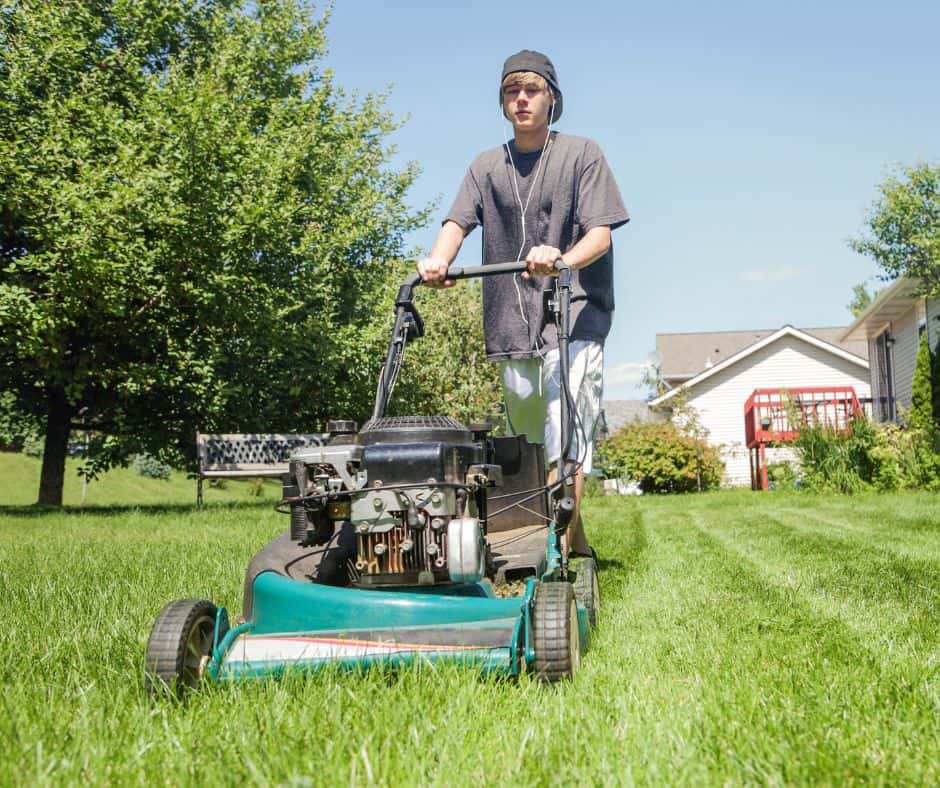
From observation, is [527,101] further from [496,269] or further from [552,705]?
[552,705]

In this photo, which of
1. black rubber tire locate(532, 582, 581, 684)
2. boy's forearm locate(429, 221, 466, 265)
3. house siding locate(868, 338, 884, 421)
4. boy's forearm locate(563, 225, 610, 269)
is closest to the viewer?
black rubber tire locate(532, 582, 581, 684)

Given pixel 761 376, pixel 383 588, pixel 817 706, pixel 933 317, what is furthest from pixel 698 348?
pixel 817 706

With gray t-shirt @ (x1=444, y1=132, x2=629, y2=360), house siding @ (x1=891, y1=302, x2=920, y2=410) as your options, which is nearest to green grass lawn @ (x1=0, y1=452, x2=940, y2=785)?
gray t-shirt @ (x1=444, y1=132, x2=629, y2=360)

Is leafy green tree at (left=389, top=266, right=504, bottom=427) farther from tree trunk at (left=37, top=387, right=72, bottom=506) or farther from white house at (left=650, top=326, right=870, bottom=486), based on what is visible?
white house at (left=650, top=326, right=870, bottom=486)

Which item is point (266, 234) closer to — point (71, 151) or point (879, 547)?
point (71, 151)

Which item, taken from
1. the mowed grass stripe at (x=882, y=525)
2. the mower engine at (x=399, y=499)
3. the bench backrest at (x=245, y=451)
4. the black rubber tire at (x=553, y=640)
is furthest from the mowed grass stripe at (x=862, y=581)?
the bench backrest at (x=245, y=451)

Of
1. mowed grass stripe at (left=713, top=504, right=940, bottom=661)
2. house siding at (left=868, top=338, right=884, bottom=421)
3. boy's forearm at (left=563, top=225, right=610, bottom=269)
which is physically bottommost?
mowed grass stripe at (left=713, top=504, right=940, bottom=661)

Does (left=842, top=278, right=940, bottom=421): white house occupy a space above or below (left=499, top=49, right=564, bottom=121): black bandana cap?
above

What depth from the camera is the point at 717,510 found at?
12328mm

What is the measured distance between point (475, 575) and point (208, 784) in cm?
109

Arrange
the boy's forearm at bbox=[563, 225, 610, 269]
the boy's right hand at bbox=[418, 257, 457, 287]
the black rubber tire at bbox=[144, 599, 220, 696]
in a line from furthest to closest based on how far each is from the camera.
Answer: the boy's forearm at bbox=[563, 225, 610, 269]
the boy's right hand at bbox=[418, 257, 457, 287]
the black rubber tire at bbox=[144, 599, 220, 696]

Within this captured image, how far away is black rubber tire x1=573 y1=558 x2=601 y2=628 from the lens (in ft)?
11.8

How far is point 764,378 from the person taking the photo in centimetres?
3272

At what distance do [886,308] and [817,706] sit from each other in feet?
80.5
